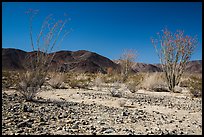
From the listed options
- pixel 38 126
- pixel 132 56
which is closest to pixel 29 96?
pixel 38 126

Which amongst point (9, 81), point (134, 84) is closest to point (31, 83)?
point (9, 81)

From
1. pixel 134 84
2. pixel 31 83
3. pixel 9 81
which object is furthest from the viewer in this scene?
pixel 9 81

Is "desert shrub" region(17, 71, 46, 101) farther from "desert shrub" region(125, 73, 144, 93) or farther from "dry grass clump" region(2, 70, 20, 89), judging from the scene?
"desert shrub" region(125, 73, 144, 93)

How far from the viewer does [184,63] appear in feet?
49.2

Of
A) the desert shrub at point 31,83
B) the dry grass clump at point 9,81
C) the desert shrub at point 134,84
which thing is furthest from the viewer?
the desert shrub at point 134,84

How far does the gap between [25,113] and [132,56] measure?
1892cm

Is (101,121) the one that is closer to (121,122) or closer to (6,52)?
(121,122)

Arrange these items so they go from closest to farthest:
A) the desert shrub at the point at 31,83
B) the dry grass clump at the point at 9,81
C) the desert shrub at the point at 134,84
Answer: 1. the desert shrub at the point at 31,83
2. the dry grass clump at the point at 9,81
3. the desert shrub at the point at 134,84

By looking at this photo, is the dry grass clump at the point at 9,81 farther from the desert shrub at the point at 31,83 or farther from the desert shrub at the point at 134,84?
the desert shrub at the point at 134,84

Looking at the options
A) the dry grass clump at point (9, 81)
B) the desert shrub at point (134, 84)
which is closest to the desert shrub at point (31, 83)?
the dry grass clump at point (9, 81)

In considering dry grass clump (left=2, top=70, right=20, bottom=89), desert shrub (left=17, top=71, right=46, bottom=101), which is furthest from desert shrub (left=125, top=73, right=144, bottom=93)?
desert shrub (left=17, top=71, right=46, bottom=101)

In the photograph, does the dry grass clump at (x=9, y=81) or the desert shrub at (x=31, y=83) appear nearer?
the desert shrub at (x=31, y=83)

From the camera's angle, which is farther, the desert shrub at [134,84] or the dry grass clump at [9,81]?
the desert shrub at [134,84]

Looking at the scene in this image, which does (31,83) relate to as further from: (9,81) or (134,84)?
(134,84)
